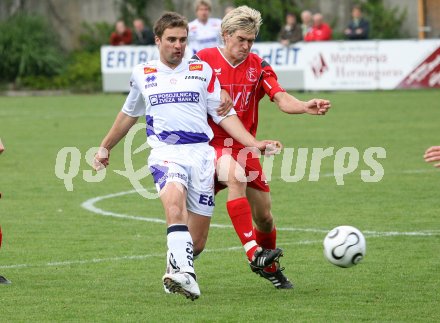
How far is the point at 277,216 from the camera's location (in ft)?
37.4

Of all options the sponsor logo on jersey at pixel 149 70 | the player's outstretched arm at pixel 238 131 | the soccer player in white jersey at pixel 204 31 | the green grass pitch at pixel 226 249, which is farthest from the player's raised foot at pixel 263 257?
the soccer player in white jersey at pixel 204 31

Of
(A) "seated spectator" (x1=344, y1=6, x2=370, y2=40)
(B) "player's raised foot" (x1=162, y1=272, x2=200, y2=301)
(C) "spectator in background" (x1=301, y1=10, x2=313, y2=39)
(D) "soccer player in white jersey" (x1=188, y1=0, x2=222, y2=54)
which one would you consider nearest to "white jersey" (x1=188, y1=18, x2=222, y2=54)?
(D) "soccer player in white jersey" (x1=188, y1=0, x2=222, y2=54)

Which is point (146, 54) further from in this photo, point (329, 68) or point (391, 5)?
point (391, 5)

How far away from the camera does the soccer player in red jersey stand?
7.77 metres

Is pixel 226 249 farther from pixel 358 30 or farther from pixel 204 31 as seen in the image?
pixel 358 30

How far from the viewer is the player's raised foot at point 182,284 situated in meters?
7.04

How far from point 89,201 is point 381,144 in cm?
673

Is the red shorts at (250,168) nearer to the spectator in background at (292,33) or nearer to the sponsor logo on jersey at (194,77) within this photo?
the sponsor logo on jersey at (194,77)

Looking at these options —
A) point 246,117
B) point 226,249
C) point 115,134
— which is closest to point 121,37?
point 226,249

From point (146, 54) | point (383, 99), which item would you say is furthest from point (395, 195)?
point (146, 54)

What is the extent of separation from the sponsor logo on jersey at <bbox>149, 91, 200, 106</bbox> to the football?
55.1 inches

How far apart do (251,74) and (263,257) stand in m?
1.43

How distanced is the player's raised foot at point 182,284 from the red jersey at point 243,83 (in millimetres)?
1363

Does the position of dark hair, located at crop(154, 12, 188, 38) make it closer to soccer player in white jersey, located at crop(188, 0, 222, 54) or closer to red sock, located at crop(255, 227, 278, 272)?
red sock, located at crop(255, 227, 278, 272)
